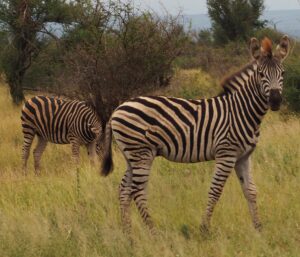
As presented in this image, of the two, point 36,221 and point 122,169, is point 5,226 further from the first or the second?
point 122,169

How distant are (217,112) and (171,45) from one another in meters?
5.86

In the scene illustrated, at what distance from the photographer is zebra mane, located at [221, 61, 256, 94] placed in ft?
18.2

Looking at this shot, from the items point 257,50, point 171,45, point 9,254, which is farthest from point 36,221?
point 171,45

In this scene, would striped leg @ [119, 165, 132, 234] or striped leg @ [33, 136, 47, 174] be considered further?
striped leg @ [33, 136, 47, 174]

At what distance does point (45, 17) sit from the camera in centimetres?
1597

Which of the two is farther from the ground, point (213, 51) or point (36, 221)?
Answer: point (213, 51)

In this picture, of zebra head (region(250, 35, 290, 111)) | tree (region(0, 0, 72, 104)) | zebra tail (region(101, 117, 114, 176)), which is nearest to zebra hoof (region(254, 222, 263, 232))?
zebra head (region(250, 35, 290, 111))

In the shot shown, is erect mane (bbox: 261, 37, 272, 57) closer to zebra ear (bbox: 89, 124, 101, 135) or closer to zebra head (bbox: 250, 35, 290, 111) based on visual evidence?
zebra head (bbox: 250, 35, 290, 111)

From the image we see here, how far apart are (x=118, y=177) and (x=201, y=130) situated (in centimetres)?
203

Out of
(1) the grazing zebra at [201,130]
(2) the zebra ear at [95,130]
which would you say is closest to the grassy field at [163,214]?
(1) the grazing zebra at [201,130]

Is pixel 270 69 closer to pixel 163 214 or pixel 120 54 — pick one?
pixel 163 214

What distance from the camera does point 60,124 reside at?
9633 millimetres

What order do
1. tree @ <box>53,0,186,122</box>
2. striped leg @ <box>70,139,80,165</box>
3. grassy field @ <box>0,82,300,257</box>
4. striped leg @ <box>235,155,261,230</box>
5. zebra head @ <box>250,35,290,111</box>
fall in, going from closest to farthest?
grassy field @ <box>0,82,300,257</box> → zebra head @ <box>250,35,290,111</box> → striped leg @ <box>235,155,261,230</box> → striped leg @ <box>70,139,80,165</box> → tree @ <box>53,0,186,122</box>

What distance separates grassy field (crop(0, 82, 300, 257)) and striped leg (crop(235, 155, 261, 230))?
0.16m
